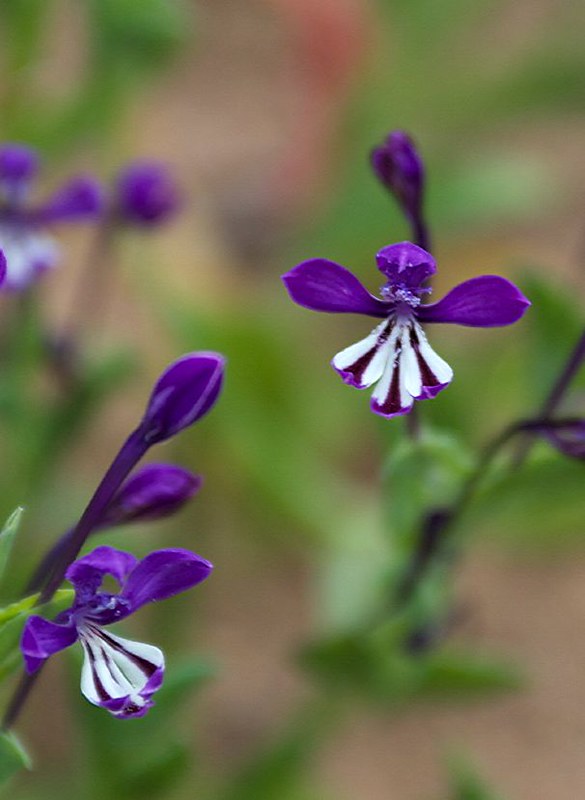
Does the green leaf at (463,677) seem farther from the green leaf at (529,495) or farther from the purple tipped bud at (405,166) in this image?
the purple tipped bud at (405,166)

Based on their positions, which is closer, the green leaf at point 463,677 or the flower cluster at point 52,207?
the flower cluster at point 52,207

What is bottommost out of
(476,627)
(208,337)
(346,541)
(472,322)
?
(476,627)

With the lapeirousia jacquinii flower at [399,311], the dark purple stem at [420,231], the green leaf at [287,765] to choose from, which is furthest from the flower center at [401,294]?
the green leaf at [287,765]

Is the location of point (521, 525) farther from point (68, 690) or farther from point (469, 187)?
Answer: point (469, 187)

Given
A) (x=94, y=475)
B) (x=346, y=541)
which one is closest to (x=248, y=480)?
(x=346, y=541)

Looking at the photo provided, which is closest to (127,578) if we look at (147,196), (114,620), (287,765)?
(114,620)

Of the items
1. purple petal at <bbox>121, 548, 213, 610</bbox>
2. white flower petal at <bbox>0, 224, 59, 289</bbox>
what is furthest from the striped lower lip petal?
white flower petal at <bbox>0, 224, 59, 289</bbox>
